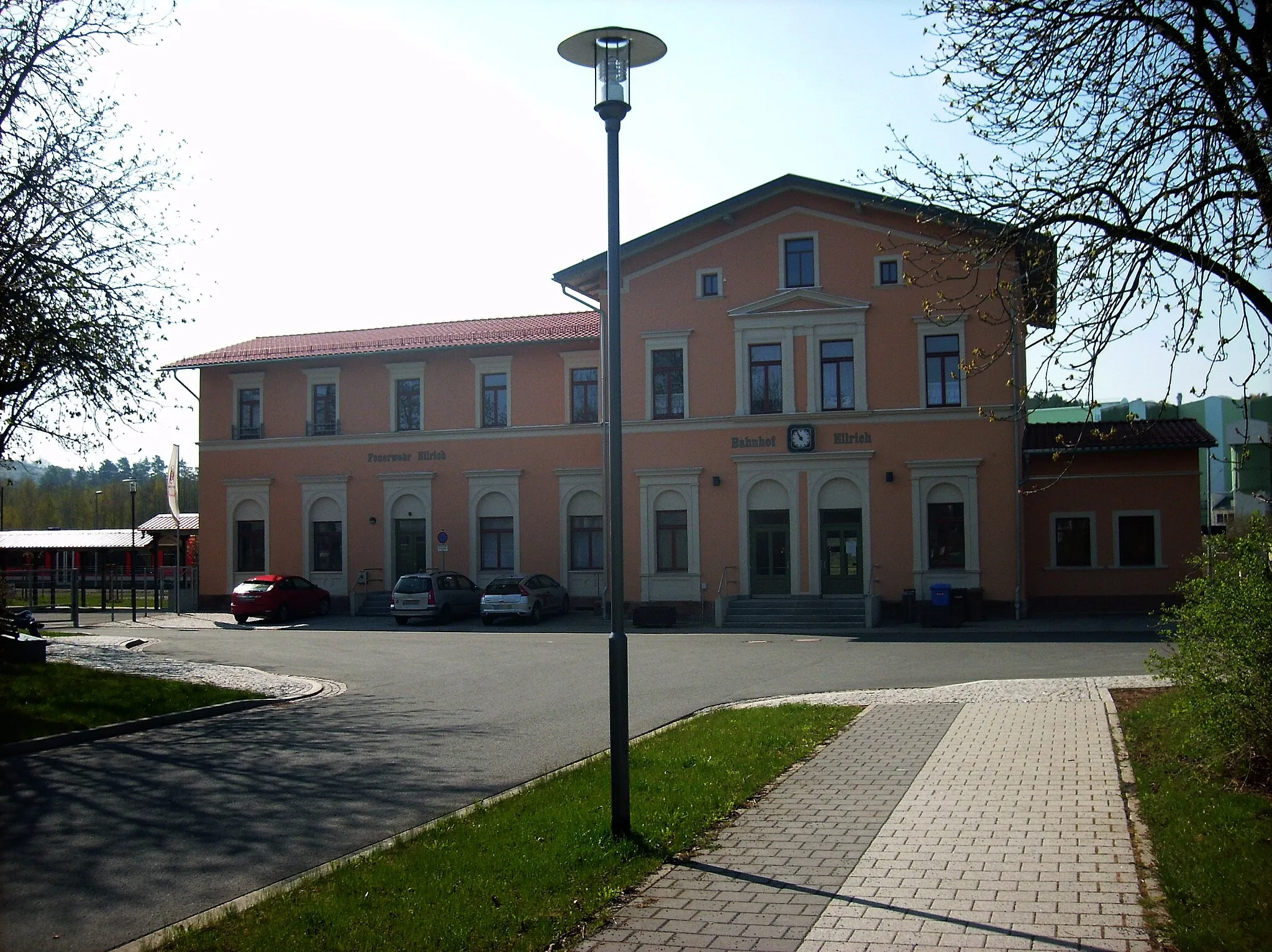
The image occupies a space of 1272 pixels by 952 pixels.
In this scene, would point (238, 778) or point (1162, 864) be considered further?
point (238, 778)

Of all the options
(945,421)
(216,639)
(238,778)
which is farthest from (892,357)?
(238,778)

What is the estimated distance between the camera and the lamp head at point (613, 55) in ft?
25.1

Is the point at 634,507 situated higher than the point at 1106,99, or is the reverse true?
the point at 1106,99

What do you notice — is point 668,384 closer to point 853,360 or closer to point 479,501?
point 853,360

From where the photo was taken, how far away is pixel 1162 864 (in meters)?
6.37

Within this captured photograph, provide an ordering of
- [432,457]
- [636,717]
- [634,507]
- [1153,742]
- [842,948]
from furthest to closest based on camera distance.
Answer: [432,457]
[634,507]
[636,717]
[1153,742]
[842,948]

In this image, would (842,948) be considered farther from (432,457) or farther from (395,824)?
(432,457)

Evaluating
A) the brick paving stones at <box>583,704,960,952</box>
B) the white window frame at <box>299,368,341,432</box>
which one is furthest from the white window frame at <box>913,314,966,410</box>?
the brick paving stones at <box>583,704,960,952</box>

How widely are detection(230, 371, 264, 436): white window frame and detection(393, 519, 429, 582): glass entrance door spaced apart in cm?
665

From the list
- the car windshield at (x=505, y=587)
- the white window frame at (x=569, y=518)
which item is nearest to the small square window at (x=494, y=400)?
the white window frame at (x=569, y=518)

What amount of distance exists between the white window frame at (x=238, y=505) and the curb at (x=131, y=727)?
23.8m

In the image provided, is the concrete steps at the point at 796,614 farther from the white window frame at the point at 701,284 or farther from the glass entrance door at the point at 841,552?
the white window frame at the point at 701,284

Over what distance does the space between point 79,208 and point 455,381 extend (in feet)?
66.4

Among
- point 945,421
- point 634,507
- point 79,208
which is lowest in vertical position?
point 634,507
